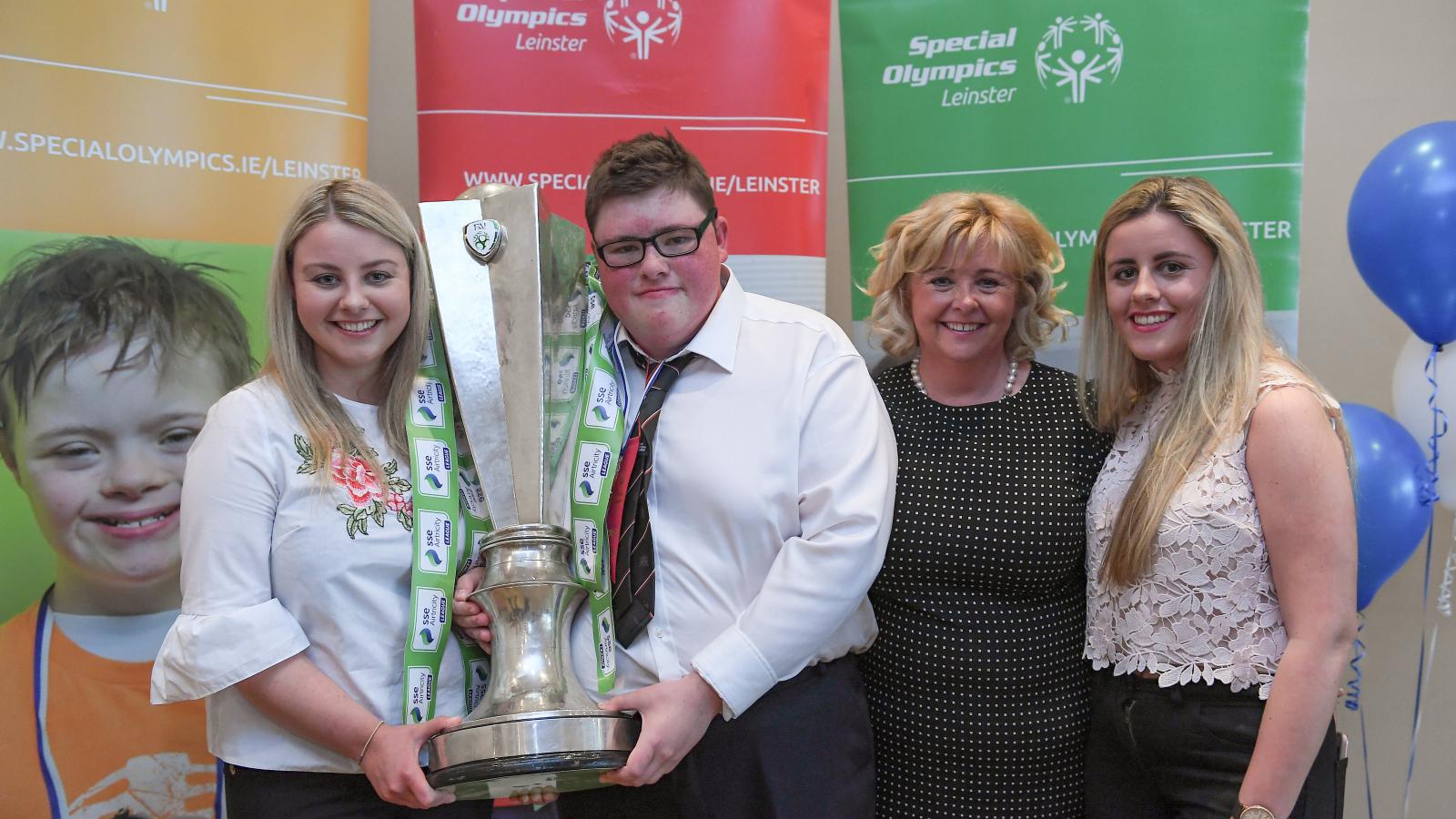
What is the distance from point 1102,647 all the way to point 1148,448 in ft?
1.11

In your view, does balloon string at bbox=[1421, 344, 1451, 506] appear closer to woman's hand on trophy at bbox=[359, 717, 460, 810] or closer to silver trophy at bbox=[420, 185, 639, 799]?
silver trophy at bbox=[420, 185, 639, 799]

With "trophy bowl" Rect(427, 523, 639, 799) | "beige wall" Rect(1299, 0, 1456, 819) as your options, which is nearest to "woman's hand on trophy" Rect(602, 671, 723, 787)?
"trophy bowl" Rect(427, 523, 639, 799)

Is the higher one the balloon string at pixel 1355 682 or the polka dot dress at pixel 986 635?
the polka dot dress at pixel 986 635

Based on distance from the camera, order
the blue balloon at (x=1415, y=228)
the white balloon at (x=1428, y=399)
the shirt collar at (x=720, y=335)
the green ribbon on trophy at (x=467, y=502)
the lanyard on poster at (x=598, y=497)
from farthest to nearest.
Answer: the white balloon at (x=1428, y=399)
the blue balloon at (x=1415, y=228)
the shirt collar at (x=720, y=335)
the lanyard on poster at (x=598, y=497)
the green ribbon on trophy at (x=467, y=502)

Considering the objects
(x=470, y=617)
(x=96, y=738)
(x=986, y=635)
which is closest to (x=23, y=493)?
(x=96, y=738)

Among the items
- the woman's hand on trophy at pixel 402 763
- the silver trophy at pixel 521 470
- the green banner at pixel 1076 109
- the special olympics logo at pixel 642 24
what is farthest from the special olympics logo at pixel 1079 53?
the woman's hand on trophy at pixel 402 763

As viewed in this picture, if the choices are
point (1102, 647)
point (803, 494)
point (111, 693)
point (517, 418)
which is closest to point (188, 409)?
point (111, 693)

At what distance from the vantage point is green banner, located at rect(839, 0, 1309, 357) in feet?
8.71

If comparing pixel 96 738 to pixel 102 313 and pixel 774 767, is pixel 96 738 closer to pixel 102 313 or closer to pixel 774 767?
pixel 102 313

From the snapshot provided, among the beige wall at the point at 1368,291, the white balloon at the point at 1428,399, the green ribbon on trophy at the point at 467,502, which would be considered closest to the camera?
the green ribbon on trophy at the point at 467,502

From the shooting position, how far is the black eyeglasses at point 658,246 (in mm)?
1812

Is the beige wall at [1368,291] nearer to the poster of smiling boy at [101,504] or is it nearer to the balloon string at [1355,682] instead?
the balloon string at [1355,682]

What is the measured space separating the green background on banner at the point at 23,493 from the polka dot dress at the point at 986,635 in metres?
1.37

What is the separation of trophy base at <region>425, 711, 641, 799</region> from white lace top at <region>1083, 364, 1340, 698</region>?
85 cm
